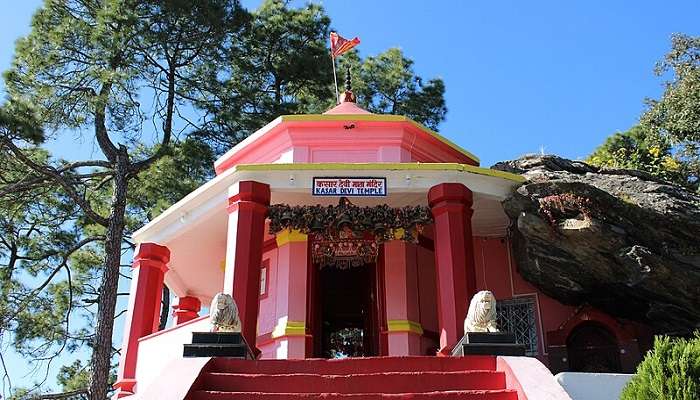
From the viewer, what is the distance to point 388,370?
309 inches

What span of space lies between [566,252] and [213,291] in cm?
834

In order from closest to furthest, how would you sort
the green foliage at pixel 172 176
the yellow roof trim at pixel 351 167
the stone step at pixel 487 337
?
the stone step at pixel 487 337 < the yellow roof trim at pixel 351 167 < the green foliage at pixel 172 176

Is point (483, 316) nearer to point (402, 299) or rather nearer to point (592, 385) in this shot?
point (592, 385)

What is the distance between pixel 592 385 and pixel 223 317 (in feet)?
14.2

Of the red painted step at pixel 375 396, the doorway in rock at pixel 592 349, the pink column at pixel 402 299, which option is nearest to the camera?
the red painted step at pixel 375 396

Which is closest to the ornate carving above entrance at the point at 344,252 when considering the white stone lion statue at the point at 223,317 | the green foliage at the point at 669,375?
the white stone lion statue at the point at 223,317

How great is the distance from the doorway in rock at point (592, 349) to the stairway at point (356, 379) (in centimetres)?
464

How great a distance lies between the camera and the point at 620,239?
34.1 ft

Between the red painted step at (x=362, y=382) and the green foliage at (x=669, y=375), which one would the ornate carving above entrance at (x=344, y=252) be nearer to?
the red painted step at (x=362, y=382)

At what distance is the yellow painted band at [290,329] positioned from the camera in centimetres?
1176

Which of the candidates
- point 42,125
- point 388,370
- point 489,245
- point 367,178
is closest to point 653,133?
point 489,245

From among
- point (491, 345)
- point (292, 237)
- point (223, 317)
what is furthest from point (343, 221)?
point (491, 345)

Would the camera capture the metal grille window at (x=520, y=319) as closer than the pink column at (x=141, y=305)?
No

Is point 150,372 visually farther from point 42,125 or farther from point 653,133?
point 653,133
